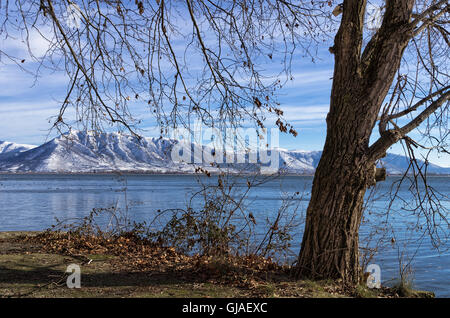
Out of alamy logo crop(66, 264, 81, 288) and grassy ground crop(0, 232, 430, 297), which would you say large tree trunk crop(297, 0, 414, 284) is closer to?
grassy ground crop(0, 232, 430, 297)

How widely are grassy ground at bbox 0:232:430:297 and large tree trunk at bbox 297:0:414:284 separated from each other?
563 mm

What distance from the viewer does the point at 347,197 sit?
20.1 ft

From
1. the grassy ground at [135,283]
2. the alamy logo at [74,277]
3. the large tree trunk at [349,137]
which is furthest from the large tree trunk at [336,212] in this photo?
the alamy logo at [74,277]

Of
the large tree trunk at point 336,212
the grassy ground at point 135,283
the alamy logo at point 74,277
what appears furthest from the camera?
the large tree trunk at point 336,212

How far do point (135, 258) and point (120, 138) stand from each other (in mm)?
2198

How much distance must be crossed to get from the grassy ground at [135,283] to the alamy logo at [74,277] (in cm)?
7

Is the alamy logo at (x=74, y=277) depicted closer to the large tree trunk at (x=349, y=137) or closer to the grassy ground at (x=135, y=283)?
the grassy ground at (x=135, y=283)

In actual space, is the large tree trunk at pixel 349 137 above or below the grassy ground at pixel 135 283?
above

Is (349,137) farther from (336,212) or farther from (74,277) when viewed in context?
(74,277)

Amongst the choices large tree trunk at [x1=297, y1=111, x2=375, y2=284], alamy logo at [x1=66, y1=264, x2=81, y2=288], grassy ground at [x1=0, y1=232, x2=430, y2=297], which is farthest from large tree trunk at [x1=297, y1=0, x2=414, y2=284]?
alamy logo at [x1=66, y1=264, x2=81, y2=288]

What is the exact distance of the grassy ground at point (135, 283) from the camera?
5621 millimetres
